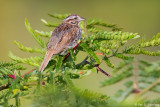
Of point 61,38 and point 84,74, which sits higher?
point 61,38

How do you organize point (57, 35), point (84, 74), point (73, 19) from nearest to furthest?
1. point (84, 74)
2. point (57, 35)
3. point (73, 19)

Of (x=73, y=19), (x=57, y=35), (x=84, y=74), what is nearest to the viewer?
(x=84, y=74)

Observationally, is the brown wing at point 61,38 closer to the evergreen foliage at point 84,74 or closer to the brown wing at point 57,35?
the brown wing at point 57,35

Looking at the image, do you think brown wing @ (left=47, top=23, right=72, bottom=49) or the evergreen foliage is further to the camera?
brown wing @ (left=47, top=23, right=72, bottom=49)

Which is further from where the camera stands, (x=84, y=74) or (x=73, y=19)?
(x=73, y=19)

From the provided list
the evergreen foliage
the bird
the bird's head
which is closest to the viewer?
the evergreen foliage

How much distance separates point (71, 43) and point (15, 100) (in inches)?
66.6

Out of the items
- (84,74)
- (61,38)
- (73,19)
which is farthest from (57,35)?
(84,74)

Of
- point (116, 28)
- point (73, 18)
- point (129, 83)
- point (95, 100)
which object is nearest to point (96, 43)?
point (116, 28)

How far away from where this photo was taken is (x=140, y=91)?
1.69 feet

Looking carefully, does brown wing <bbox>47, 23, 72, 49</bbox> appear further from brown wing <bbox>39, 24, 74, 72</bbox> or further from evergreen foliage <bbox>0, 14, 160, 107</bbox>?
evergreen foliage <bbox>0, 14, 160, 107</bbox>

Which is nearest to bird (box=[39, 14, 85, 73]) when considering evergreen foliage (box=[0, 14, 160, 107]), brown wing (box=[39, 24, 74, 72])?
brown wing (box=[39, 24, 74, 72])

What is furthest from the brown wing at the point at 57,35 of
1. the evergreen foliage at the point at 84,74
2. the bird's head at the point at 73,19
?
the evergreen foliage at the point at 84,74

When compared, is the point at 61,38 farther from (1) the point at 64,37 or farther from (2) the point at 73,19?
(2) the point at 73,19
